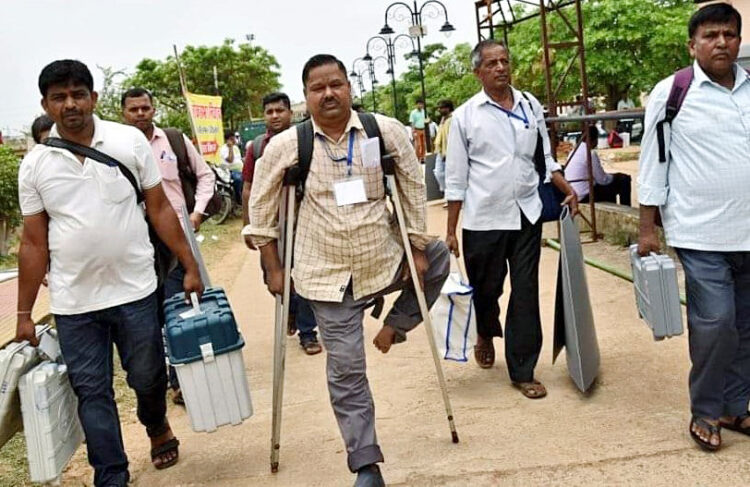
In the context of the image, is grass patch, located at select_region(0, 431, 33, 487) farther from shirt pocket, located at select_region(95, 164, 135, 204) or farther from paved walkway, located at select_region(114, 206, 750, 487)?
shirt pocket, located at select_region(95, 164, 135, 204)

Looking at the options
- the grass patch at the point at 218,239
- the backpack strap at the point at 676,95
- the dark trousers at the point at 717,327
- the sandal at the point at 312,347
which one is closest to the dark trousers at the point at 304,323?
the sandal at the point at 312,347

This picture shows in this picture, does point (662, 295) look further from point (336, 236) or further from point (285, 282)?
point (285, 282)

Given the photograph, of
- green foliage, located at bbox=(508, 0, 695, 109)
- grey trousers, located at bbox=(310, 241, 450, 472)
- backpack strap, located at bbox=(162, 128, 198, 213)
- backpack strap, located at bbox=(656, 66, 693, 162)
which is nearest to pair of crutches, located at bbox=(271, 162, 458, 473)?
grey trousers, located at bbox=(310, 241, 450, 472)

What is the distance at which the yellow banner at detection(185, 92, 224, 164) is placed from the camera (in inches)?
517

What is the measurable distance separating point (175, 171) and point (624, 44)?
2272 centimetres

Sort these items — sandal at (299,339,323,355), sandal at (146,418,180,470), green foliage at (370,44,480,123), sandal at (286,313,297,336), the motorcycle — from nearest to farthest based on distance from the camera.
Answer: sandal at (146,418,180,470) → sandal at (299,339,323,355) → sandal at (286,313,297,336) → the motorcycle → green foliage at (370,44,480,123)

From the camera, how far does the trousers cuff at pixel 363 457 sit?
10.6 feet

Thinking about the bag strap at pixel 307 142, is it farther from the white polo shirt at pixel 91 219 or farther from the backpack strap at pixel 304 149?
the white polo shirt at pixel 91 219

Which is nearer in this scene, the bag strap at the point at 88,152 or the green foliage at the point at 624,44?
the bag strap at the point at 88,152

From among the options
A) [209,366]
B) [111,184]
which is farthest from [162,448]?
[111,184]

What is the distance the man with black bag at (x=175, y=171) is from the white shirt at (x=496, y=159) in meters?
1.70

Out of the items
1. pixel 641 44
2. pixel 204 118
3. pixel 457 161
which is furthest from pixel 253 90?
pixel 457 161

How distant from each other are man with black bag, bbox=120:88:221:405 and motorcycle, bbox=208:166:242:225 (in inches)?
376

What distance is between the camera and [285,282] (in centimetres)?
346
